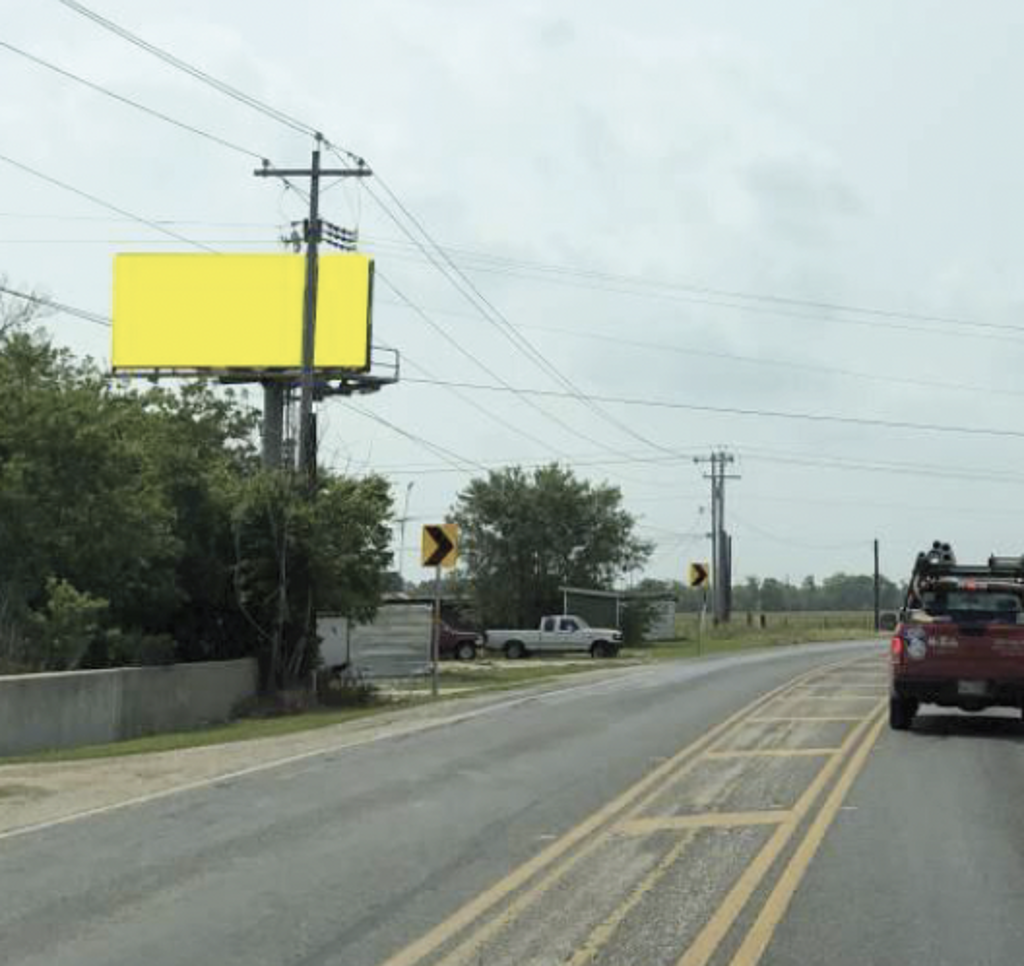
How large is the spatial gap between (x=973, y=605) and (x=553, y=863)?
10785 millimetres

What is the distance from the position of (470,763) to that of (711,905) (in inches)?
271

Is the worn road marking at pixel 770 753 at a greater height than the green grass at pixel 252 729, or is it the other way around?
the worn road marking at pixel 770 753

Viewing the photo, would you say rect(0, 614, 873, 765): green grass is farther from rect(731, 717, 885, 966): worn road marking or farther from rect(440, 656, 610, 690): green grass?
rect(731, 717, 885, 966): worn road marking

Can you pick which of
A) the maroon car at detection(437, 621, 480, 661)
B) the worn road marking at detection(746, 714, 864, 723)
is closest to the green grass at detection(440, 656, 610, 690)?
the maroon car at detection(437, 621, 480, 661)

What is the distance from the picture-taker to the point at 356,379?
153 feet

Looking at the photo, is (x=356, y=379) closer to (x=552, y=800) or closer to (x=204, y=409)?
(x=204, y=409)

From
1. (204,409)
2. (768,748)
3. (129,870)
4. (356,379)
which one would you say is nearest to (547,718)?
(768,748)

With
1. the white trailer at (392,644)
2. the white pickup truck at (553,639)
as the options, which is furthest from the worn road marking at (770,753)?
the white pickup truck at (553,639)

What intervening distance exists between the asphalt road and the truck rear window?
254cm

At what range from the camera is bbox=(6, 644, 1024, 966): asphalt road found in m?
6.56

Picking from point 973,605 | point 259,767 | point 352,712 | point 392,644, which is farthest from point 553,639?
point 259,767

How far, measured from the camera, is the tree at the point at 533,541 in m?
64.1

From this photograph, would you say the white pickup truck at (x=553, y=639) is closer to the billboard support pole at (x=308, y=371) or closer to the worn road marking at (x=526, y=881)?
the billboard support pole at (x=308, y=371)

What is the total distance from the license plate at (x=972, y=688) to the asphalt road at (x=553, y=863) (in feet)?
5.64
